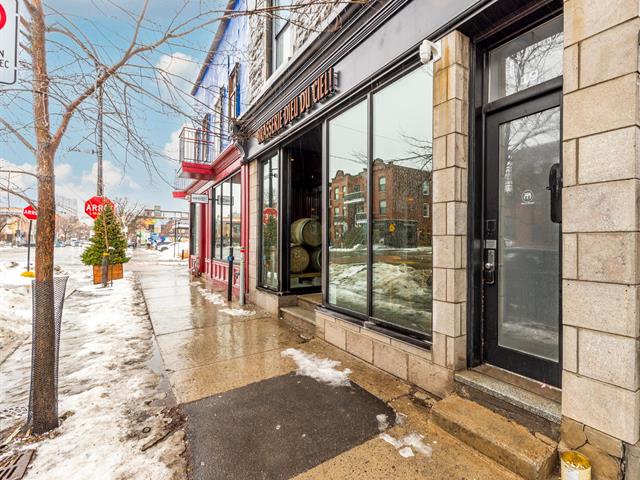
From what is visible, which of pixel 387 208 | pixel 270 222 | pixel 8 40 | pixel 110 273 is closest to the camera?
pixel 8 40

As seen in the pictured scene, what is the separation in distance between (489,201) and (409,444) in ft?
7.02

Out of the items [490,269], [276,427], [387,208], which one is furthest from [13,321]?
[490,269]

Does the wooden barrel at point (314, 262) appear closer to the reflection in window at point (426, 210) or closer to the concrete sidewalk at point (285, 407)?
the concrete sidewalk at point (285, 407)

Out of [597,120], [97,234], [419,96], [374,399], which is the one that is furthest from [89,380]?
[97,234]

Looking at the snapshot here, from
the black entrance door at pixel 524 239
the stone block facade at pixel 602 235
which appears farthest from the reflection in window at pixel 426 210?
the stone block facade at pixel 602 235

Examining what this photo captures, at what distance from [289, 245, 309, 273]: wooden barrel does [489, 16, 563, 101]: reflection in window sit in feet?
14.7

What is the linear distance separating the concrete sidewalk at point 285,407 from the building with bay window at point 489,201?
338mm

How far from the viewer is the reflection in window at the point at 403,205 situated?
10.8ft

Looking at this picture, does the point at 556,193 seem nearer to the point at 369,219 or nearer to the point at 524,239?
the point at 524,239

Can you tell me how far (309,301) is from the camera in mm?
5766

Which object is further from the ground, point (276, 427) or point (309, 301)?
point (309, 301)

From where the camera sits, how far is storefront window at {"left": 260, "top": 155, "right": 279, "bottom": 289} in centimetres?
647

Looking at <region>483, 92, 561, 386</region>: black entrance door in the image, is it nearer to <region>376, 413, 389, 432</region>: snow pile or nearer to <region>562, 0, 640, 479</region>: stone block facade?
<region>562, 0, 640, 479</region>: stone block facade

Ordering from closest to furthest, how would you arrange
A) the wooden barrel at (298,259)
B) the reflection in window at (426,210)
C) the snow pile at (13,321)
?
the reflection in window at (426,210), the snow pile at (13,321), the wooden barrel at (298,259)
